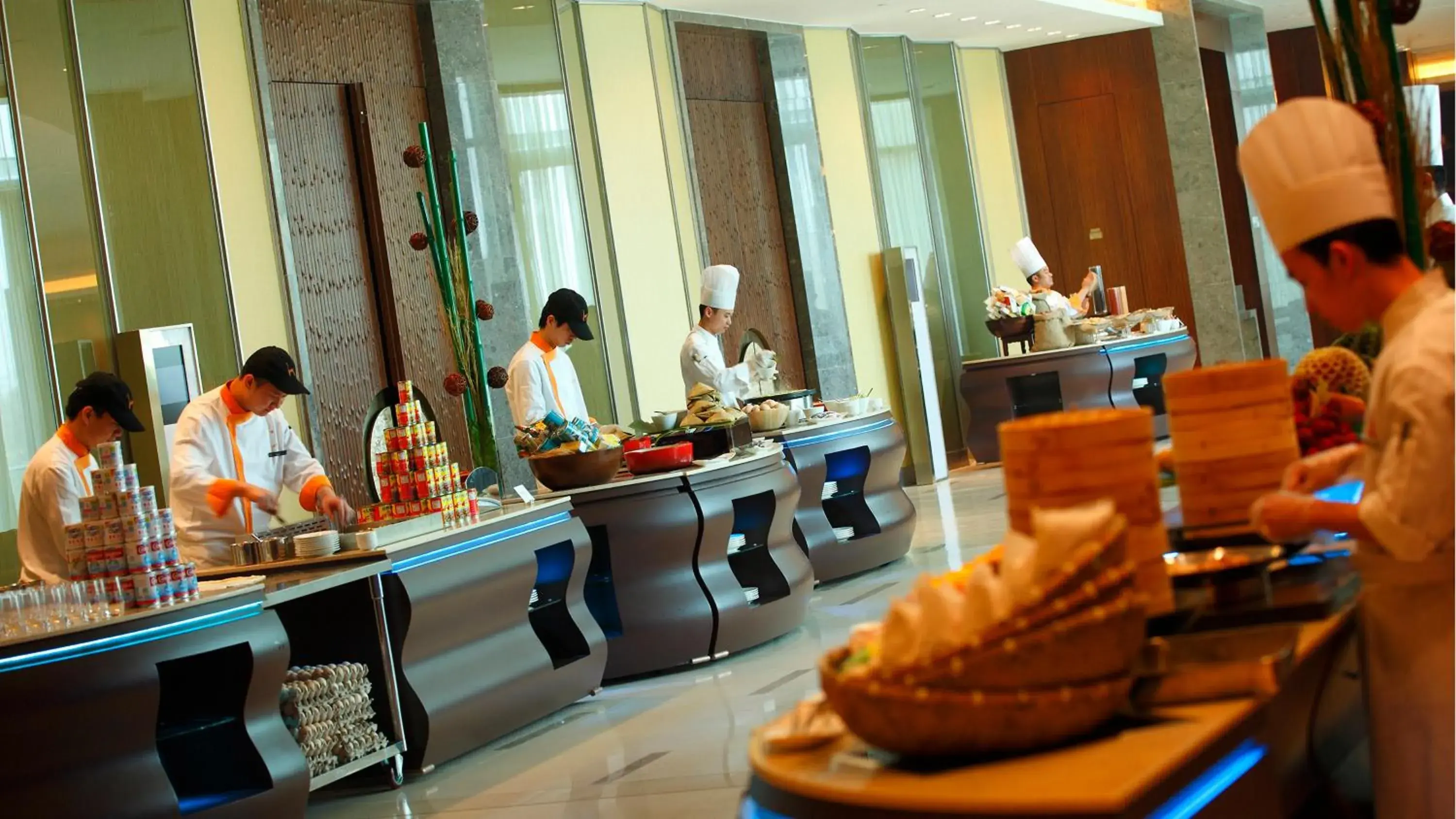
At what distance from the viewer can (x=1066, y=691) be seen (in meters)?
1.60

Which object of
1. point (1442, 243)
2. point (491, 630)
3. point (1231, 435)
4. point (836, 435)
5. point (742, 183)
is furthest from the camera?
point (742, 183)

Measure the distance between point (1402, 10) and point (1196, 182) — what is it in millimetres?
13407

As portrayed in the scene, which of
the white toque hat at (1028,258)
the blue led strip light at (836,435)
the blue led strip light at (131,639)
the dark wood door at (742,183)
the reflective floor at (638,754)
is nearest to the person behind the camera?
the blue led strip light at (131,639)

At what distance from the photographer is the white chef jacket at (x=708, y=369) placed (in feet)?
27.5

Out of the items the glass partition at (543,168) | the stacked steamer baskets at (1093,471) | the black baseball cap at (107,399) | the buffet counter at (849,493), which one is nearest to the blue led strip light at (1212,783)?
the stacked steamer baskets at (1093,471)

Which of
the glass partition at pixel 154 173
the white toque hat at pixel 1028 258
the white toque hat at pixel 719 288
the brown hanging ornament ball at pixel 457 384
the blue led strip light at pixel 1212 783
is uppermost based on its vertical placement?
the glass partition at pixel 154 173

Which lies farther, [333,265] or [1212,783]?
[333,265]

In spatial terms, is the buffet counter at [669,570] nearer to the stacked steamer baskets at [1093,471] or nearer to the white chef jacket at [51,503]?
the white chef jacket at [51,503]

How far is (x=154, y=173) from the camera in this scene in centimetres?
712

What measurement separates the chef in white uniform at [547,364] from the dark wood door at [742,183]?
3.69 meters

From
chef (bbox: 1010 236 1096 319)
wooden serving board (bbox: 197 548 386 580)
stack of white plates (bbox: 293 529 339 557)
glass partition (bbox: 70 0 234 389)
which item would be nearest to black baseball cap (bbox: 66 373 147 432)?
wooden serving board (bbox: 197 548 386 580)

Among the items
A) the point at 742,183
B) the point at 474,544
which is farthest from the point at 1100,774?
the point at 742,183

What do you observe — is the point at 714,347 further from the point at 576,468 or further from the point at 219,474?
the point at 219,474

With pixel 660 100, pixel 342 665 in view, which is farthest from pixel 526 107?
pixel 342 665
